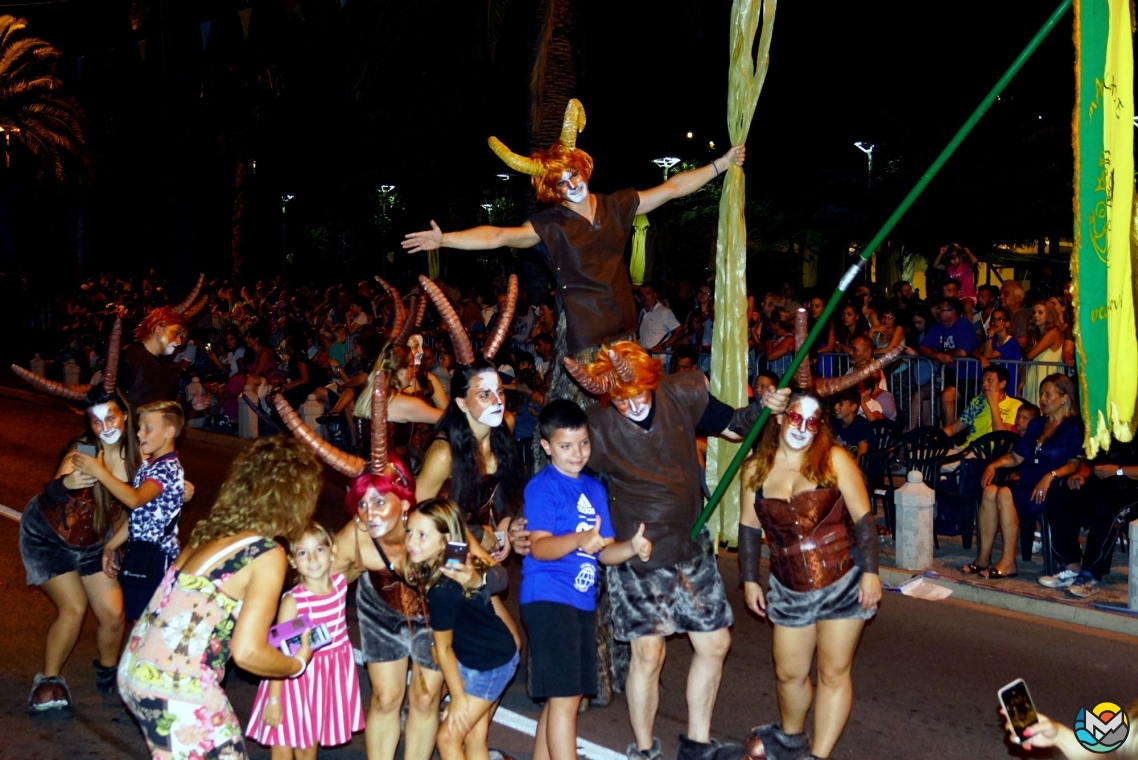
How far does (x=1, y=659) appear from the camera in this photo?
800 cm

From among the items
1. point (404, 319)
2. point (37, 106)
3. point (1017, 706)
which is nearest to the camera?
point (1017, 706)

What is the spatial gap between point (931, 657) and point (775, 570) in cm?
248

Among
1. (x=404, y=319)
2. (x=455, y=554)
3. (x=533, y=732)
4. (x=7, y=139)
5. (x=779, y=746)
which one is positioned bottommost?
(x=533, y=732)

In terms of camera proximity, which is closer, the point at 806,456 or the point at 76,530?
the point at 806,456

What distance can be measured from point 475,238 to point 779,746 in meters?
2.96

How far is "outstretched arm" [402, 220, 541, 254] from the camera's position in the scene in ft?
21.6

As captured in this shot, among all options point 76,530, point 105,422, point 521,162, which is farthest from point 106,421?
point 521,162

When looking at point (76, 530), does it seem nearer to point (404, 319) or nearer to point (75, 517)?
point (75, 517)

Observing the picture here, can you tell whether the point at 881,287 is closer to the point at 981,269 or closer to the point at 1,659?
the point at 981,269

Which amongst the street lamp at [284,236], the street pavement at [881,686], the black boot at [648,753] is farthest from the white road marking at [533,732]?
the street lamp at [284,236]

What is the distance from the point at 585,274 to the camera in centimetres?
699

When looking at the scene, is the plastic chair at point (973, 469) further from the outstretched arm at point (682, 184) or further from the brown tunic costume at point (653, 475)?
the brown tunic costume at point (653, 475)

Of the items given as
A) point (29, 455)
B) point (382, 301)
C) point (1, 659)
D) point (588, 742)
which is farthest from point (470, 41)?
point (588, 742)

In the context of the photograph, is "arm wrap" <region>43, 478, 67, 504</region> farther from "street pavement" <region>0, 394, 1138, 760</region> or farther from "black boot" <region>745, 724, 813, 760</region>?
"black boot" <region>745, 724, 813, 760</region>
